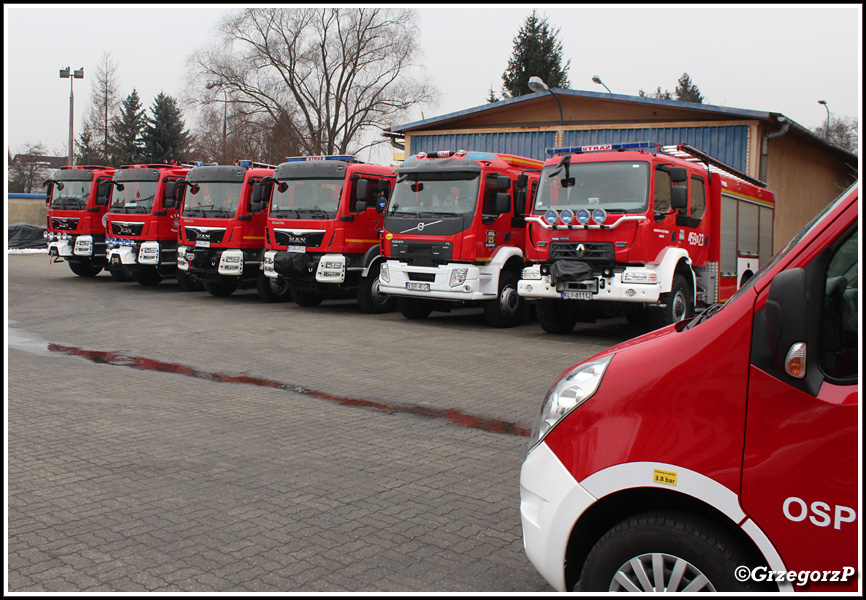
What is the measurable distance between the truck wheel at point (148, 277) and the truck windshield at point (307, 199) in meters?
6.22

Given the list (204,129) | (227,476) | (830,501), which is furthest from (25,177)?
(830,501)

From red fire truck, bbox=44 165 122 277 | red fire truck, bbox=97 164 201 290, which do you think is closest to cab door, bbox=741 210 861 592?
red fire truck, bbox=97 164 201 290

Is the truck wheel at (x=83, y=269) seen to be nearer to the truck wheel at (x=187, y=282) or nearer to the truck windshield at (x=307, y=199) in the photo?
the truck wheel at (x=187, y=282)

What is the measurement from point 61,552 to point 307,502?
1.44m

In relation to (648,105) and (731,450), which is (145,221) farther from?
(731,450)

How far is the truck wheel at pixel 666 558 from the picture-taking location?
9.01 ft

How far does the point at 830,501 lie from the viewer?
2568mm

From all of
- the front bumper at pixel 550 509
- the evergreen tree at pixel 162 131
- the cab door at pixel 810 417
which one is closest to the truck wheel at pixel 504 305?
the front bumper at pixel 550 509

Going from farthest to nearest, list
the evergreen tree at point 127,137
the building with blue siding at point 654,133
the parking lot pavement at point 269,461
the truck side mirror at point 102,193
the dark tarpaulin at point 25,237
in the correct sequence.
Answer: the evergreen tree at point 127,137 → the dark tarpaulin at point 25,237 → the truck side mirror at point 102,193 → the building with blue siding at point 654,133 → the parking lot pavement at point 269,461

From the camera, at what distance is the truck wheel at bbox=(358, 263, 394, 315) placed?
16609 mm

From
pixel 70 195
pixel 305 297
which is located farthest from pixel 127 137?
pixel 305 297

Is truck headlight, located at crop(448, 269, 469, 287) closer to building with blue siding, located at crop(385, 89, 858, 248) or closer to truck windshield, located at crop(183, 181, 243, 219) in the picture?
truck windshield, located at crop(183, 181, 243, 219)

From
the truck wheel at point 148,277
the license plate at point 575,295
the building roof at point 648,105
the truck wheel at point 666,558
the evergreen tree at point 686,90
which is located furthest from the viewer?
the evergreen tree at point 686,90

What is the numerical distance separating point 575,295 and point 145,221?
12931mm
